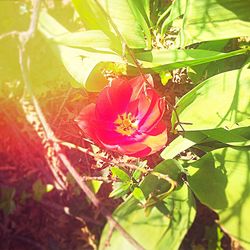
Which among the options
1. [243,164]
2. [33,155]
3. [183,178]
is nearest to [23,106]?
[33,155]

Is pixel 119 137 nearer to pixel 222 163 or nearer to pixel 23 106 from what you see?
pixel 222 163

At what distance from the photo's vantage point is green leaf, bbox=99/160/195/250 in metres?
0.81

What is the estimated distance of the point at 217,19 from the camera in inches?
33.4

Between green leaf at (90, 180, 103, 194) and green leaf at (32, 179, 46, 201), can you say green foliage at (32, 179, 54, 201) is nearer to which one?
green leaf at (32, 179, 46, 201)

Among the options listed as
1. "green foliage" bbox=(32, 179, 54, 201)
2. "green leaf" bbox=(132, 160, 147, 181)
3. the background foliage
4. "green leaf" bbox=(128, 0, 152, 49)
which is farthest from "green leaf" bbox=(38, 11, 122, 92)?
"green foliage" bbox=(32, 179, 54, 201)

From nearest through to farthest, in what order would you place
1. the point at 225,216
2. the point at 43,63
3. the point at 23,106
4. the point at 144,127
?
the point at 225,216
the point at 144,127
the point at 43,63
the point at 23,106

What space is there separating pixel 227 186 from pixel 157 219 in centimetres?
15

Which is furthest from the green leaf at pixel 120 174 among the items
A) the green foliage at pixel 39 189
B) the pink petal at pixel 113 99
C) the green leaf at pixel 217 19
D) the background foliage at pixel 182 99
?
the green foliage at pixel 39 189

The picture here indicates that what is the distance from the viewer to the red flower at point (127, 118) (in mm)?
844

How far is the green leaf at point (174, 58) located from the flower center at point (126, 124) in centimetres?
12

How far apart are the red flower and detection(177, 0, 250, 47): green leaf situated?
0.48 feet

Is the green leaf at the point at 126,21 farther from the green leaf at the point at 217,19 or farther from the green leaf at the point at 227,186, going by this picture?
the green leaf at the point at 227,186

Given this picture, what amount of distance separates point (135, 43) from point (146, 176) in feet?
0.95

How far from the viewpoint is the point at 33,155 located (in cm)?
131
